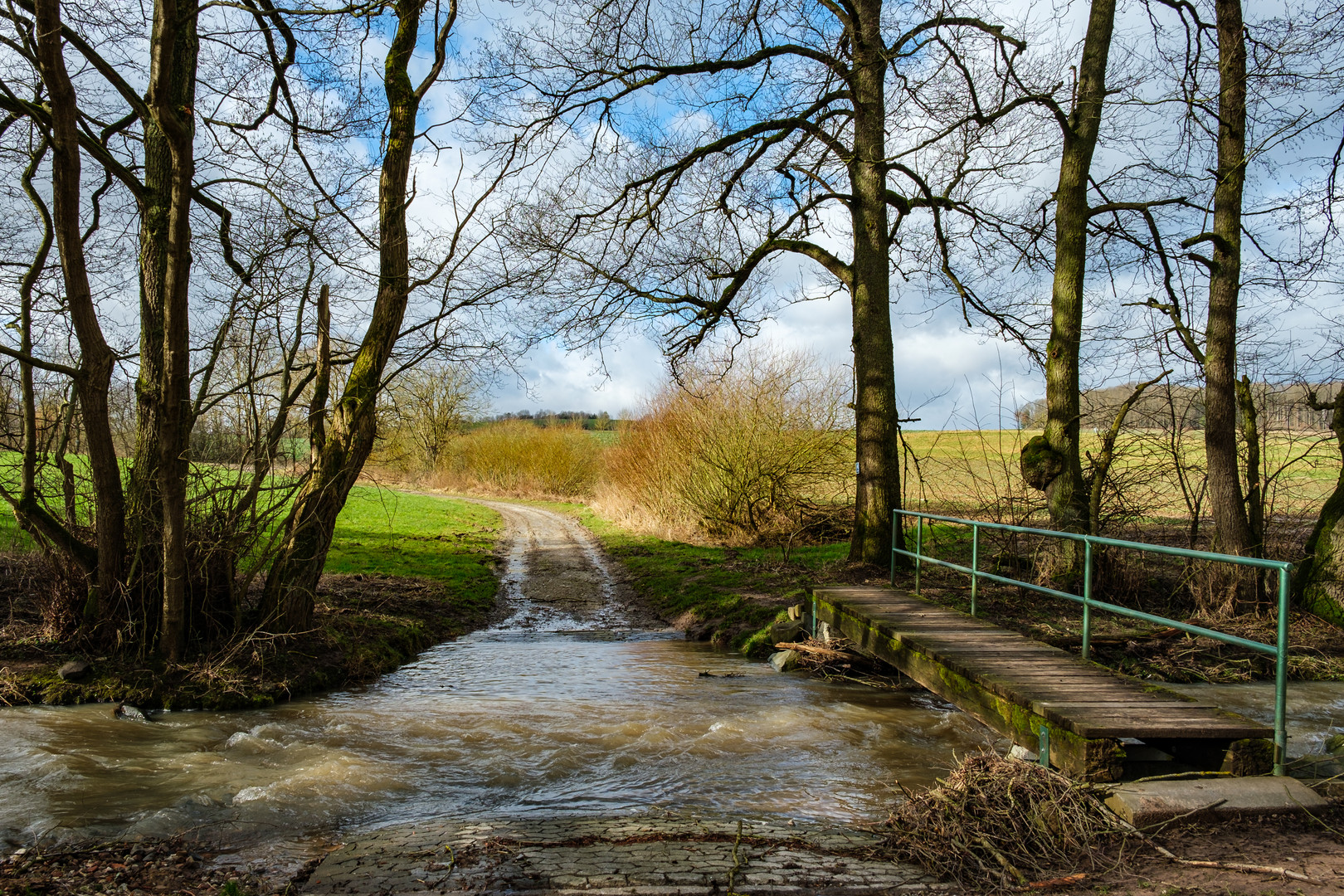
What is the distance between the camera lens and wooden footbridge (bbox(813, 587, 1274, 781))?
4477 mm

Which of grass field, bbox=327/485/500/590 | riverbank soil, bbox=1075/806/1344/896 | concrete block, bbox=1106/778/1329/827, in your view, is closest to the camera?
riverbank soil, bbox=1075/806/1344/896

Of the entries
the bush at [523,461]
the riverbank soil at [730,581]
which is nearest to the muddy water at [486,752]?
the riverbank soil at [730,581]

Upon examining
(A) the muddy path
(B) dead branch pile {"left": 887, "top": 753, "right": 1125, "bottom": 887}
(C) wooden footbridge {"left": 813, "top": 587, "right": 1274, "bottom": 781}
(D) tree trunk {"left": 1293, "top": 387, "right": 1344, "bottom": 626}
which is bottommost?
(A) the muddy path

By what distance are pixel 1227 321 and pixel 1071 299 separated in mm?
1812

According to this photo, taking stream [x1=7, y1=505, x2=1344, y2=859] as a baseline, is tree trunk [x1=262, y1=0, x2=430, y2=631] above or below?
above

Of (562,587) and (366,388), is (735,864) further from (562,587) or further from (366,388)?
(562,587)

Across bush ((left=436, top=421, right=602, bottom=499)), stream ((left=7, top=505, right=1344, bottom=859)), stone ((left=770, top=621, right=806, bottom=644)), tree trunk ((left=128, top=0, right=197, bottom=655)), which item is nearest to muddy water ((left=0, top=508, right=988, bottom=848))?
stream ((left=7, top=505, right=1344, bottom=859))

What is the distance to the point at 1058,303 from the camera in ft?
35.7

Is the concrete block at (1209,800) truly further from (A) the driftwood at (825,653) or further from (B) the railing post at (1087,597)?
(A) the driftwood at (825,653)

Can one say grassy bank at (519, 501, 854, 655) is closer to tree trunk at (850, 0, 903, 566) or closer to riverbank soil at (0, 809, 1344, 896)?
tree trunk at (850, 0, 903, 566)

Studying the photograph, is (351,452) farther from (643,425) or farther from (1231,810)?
(643,425)

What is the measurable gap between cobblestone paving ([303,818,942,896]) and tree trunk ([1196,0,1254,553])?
8.39m

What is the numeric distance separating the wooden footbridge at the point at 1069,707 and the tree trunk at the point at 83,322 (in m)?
7.06

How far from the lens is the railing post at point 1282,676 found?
4.19 meters
